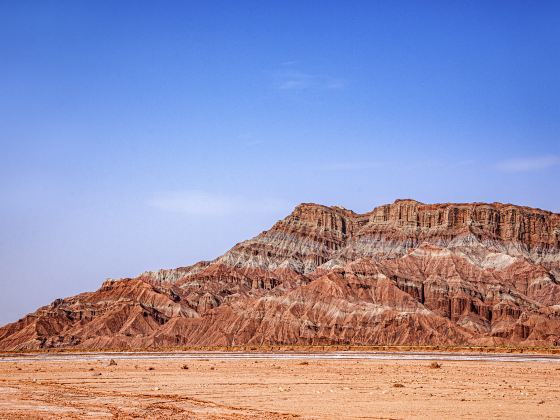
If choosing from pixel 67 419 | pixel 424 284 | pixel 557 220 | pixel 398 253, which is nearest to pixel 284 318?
pixel 424 284

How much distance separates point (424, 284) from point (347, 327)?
2741cm

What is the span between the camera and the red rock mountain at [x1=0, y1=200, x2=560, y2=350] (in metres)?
139

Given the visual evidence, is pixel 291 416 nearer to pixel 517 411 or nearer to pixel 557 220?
pixel 517 411

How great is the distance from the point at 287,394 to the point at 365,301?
382 feet

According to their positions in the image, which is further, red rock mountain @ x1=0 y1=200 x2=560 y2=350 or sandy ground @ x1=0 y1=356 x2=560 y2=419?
red rock mountain @ x1=0 y1=200 x2=560 y2=350

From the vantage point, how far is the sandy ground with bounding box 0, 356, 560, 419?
2793 cm

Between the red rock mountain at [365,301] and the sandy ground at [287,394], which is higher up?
the red rock mountain at [365,301]

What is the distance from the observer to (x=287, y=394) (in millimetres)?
34906

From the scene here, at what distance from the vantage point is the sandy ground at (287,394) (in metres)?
27.9

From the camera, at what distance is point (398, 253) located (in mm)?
195500

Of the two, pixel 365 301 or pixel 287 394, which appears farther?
pixel 365 301

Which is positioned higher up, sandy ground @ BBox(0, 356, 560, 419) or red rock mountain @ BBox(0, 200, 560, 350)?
red rock mountain @ BBox(0, 200, 560, 350)

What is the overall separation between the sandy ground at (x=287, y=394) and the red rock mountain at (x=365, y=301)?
8595cm

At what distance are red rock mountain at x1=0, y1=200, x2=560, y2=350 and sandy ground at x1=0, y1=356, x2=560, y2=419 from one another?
8595 centimetres
